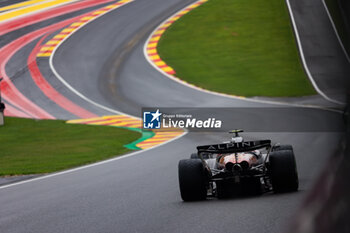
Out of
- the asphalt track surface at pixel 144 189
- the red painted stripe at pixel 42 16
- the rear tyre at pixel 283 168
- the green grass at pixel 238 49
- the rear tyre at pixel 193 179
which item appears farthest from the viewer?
the red painted stripe at pixel 42 16

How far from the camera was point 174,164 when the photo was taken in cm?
1329

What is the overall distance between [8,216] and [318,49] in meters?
28.6

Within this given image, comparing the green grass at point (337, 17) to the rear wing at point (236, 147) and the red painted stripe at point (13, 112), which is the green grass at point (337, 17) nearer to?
the red painted stripe at point (13, 112)

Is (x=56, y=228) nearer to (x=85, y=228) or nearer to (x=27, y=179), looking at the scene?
(x=85, y=228)

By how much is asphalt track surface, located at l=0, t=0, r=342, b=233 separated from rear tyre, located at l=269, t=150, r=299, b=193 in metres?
0.18

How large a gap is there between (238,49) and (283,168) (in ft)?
91.2

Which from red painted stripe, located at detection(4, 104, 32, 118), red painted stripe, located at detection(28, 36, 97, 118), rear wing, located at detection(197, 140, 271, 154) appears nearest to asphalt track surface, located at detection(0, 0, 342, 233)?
red painted stripe, located at detection(28, 36, 97, 118)

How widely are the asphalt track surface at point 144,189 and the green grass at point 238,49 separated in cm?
244

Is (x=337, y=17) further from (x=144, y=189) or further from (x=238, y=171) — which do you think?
(x=238, y=171)

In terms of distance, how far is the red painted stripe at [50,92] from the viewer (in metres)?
26.6

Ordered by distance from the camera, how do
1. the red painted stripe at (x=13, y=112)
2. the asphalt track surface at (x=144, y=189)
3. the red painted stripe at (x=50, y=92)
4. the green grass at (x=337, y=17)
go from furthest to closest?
1. the green grass at (x=337, y=17)
2. the red painted stripe at (x=50, y=92)
3. the red painted stripe at (x=13, y=112)
4. the asphalt track surface at (x=144, y=189)

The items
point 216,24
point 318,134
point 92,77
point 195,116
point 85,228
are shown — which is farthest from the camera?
point 216,24

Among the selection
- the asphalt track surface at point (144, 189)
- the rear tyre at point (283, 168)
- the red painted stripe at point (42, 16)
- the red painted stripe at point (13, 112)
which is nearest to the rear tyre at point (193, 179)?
the asphalt track surface at point (144, 189)

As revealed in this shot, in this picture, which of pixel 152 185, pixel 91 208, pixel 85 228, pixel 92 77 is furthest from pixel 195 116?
pixel 85 228
